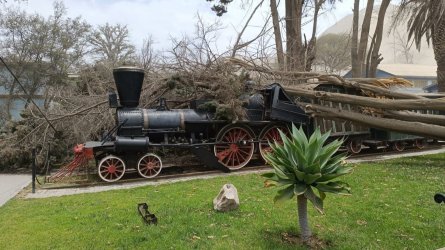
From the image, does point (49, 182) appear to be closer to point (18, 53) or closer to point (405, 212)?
point (405, 212)

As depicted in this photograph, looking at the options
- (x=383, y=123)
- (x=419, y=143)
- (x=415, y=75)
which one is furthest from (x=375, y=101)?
(x=415, y=75)

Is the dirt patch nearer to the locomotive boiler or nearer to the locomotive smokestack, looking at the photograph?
the locomotive boiler

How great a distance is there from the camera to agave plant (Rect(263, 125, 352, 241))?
433 centimetres

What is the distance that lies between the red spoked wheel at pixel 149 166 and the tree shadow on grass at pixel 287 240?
540cm

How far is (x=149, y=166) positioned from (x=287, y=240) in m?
5.85

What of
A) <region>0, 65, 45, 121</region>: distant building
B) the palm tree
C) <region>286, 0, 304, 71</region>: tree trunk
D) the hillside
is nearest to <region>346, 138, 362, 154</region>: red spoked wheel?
<region>286, 0, 304, 71</region>: tree trunk

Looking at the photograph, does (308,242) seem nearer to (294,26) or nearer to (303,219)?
(303,219)

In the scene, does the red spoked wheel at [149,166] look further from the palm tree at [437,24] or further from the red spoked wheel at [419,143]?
the palm tree at [437,24]

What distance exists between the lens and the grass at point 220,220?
15.5 ft

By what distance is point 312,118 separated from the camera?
12102 mm

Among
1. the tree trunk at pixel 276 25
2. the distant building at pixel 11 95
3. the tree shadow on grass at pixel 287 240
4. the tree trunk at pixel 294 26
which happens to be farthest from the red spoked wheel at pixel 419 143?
the distant building at pixel 11 95

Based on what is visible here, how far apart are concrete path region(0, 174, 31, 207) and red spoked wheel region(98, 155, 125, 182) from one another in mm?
1861

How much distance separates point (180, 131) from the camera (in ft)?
33.8

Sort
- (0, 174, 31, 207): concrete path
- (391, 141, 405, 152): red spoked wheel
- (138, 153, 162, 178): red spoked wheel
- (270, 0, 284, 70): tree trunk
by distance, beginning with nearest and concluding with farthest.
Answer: (0, 174, 31, 207): concrete path < (138, 153, 162, 178): red spoked wheel < (391, 141, 405, 152): red spoked wheel < (270, 0, 284, 70): tree trunk
